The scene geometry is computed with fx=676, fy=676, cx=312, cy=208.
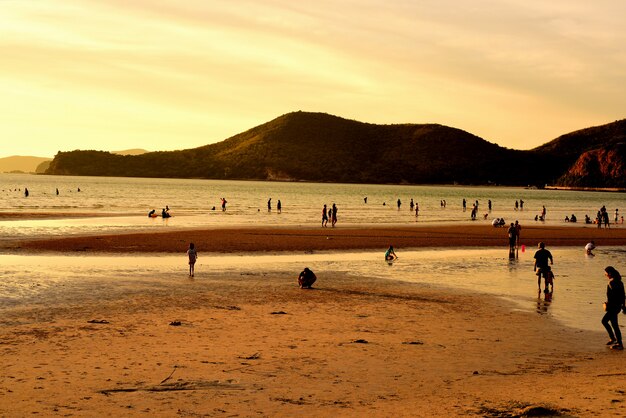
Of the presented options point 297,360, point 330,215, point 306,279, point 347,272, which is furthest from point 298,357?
point 330,215

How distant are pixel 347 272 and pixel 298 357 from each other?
13569 millimetres

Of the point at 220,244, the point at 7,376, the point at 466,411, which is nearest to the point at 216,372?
the point at 7,376

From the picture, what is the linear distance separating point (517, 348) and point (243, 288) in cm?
989

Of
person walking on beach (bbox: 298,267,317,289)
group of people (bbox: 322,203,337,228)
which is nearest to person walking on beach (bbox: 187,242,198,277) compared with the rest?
person walking on beach (bbox: 298,267,317,289)

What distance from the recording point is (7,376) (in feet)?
36.2

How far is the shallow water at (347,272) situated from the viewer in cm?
1922

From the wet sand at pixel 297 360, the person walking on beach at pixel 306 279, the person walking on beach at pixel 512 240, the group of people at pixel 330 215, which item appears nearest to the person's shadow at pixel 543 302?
the wet sand at pixel 297 360

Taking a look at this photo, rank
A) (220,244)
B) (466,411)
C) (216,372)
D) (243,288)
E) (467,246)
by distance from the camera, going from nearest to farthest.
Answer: (466,411) → (216,372) → (243,288) → (220,244) → (467,246)

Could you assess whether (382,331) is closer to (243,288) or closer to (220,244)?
(243,288)

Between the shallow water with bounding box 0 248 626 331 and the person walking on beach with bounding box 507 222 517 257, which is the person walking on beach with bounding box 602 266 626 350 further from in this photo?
the person walking on beach with bounding box 507 222 517 257

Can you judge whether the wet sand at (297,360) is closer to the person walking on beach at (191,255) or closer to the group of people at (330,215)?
the person walking on beach at (191,255)

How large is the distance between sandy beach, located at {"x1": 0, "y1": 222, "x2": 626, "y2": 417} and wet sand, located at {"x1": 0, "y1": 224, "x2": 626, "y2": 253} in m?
13.8

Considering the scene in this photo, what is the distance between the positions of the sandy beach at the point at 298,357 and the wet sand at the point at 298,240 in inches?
543

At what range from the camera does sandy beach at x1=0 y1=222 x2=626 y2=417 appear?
998 centimetres
